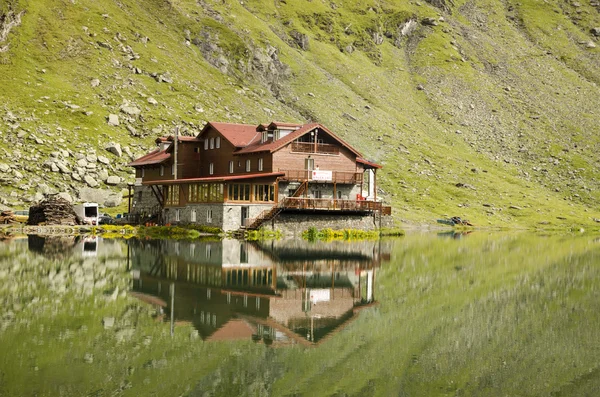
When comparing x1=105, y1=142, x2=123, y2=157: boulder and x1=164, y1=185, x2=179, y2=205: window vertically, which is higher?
x1=105, y1=142, x2=123, y2=157: boulder

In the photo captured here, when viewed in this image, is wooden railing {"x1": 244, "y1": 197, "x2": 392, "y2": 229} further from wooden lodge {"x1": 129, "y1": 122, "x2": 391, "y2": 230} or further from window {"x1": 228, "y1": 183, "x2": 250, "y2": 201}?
window {"x1": 228, "y1": 183, "x2": 250, "y2": 201}

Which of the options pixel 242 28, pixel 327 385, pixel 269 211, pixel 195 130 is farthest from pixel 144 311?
pixel 242 28

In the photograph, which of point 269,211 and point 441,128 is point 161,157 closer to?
point 269,211

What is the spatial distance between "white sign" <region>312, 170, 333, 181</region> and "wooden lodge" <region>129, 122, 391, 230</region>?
108mm

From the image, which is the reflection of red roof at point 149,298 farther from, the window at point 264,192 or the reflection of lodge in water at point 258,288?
the window at point 264,192

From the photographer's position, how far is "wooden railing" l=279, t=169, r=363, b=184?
86.8 m

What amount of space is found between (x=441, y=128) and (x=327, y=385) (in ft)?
509

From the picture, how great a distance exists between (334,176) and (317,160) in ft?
9.22

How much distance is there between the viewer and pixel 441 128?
172875mm

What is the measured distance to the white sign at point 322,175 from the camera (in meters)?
87.8

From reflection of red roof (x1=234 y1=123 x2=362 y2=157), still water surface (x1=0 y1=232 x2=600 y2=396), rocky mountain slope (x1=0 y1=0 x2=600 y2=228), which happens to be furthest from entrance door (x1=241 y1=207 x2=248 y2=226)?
rocky mountain slope (x1=0 y1=0 x2=600 y2=228)

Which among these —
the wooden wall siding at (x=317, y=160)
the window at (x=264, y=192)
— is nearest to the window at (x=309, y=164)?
the wooden wall siding at (x=317, y=160)

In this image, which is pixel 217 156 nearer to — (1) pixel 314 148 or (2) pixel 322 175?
(1) pixel 314 148

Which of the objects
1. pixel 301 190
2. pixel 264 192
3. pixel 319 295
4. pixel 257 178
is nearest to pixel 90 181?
pixel 257 178
